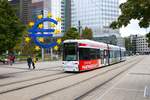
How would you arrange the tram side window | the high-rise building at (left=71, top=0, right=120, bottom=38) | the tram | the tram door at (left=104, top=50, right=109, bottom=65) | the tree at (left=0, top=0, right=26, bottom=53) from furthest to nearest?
1. the high-rise building at (left=71, top=0, right=120, bottom=38)
2. the tram door at (left=104, top=50, right=109, bottom=65)
3. the tram side window
4. the tram
5. the tree at (left=0, top=0, right=26, bottom=53)

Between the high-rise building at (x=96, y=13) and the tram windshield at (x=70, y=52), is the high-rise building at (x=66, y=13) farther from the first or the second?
the tram windshield at (x=70, y=52)

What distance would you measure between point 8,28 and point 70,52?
22.7 ft

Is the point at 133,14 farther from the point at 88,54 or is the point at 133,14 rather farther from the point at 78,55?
the point at 88,54

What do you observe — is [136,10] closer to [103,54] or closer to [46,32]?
[103,54]

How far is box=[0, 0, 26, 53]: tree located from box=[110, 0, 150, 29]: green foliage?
443 inches

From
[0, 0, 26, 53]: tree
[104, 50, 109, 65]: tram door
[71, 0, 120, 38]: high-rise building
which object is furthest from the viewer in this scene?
[71, 0, 120, 38]: high-rise building

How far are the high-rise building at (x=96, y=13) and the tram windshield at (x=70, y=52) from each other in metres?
141

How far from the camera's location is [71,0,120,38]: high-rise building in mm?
175375

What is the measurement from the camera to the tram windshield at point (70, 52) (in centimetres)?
3186

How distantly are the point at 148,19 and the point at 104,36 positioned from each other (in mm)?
146393

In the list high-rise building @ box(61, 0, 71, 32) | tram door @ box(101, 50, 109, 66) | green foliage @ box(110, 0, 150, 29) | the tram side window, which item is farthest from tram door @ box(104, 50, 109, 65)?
high-rise building @ box(61, 0, 71, 32)

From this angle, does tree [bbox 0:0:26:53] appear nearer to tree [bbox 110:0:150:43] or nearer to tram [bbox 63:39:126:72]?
tram [bbox 63:39:126:72]

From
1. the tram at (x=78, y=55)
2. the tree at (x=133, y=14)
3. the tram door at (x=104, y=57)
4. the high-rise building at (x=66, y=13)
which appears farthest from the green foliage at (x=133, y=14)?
the high-rise building at (x=66, y=13)

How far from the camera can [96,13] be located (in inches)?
6959
